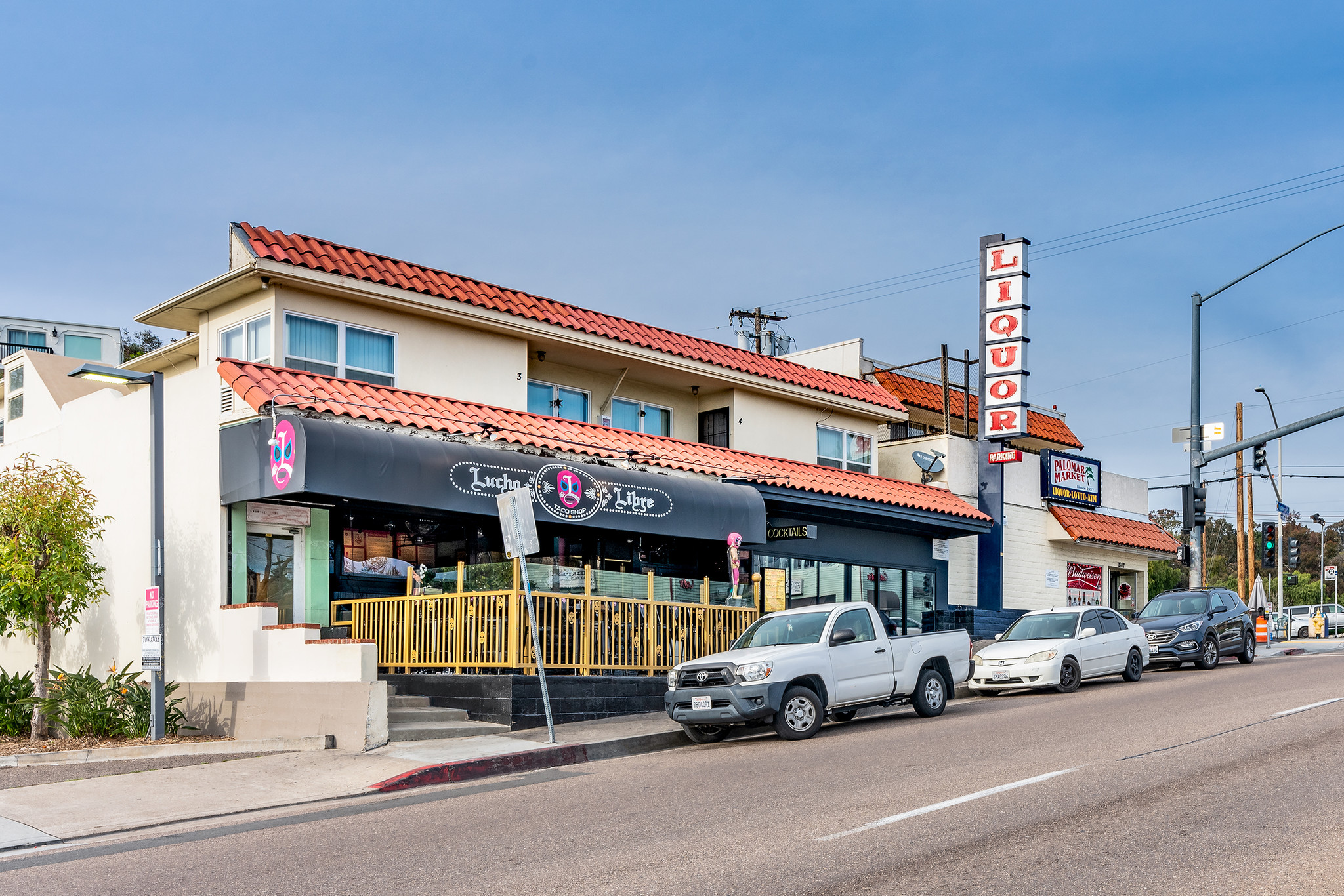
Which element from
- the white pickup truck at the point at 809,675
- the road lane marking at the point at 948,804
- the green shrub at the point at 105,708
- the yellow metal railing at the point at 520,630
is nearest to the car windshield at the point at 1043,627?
the white pickup truck at the point at 809,675

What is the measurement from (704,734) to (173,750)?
6.56 m

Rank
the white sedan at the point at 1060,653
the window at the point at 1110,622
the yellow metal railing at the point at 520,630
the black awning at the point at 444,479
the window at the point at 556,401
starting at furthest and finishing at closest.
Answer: the window at the point at 556,401 < the window at the point at 1110,622 < the white sedan at the point at 1060,653 < the yellow metal railing at the point at 520,630 < the black awning at the point at 444,479

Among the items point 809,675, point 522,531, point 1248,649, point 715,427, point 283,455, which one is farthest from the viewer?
point 715,427

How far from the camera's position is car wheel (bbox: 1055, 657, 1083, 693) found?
19.7 metres

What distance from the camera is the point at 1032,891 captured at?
21.3ft

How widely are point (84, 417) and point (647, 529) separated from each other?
9.65 meters

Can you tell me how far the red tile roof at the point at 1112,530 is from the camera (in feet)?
104

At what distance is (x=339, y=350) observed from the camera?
731 inches

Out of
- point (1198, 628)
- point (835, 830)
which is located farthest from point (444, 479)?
point (1198, 628)

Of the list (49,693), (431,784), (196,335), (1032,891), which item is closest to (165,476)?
(196,335)

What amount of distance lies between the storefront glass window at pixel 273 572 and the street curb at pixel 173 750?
2.44m

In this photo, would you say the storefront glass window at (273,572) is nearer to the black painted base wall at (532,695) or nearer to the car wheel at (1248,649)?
the black painted base wall at (532,695)

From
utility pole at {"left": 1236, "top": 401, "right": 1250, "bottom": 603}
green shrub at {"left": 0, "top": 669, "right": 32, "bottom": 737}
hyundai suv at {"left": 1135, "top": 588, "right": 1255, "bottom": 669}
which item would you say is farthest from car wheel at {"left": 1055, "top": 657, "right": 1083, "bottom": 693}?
utility pole at {"left": 1236, "top": 401, "right": 1250, "bottom": 603}

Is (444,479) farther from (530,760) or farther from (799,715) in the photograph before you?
(799,715)
